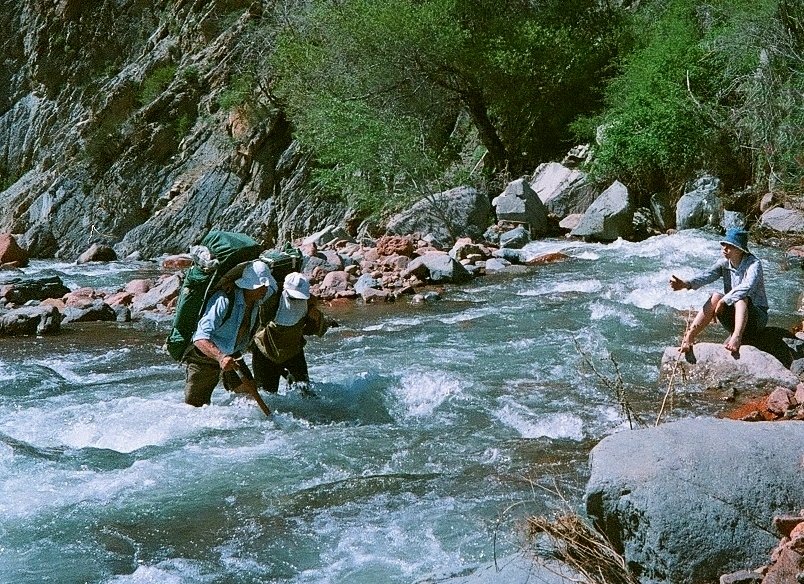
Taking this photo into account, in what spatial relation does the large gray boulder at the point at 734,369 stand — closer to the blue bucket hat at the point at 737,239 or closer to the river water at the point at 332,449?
the river water at the point at 332,449

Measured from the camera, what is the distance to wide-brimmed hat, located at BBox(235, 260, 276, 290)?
18.8 ft

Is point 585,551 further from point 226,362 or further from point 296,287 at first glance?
point 296,287

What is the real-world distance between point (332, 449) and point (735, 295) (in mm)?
3678

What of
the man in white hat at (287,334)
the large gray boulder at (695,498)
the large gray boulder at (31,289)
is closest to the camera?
the large gray boulder at (695,498)

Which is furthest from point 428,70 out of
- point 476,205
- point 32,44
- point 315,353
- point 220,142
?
point 32,44

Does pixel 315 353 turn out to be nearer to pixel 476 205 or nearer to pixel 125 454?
pixel 125 454

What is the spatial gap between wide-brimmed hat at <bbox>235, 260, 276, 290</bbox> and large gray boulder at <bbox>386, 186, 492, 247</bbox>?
39.8 feet

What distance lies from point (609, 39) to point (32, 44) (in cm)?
2833

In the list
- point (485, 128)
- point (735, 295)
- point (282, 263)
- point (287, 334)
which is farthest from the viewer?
point (485, 128)

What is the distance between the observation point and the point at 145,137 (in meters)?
29.9

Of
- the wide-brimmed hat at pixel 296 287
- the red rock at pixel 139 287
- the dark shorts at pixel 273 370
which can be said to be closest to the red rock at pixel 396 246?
the red rock at pixel 139 287

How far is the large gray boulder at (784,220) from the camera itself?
Result: 14492 millimetres

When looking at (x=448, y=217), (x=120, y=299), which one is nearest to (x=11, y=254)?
(x=120, y=299)

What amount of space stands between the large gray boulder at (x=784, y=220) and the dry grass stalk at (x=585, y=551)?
1284 centimetres
